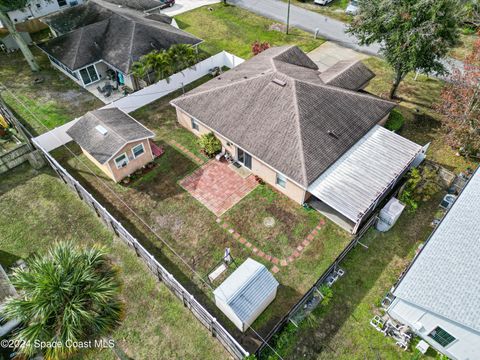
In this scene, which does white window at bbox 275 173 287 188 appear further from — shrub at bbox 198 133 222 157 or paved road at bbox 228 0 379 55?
paved road at bbox 228 0 379 55

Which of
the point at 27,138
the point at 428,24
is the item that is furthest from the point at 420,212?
the point at 27,138

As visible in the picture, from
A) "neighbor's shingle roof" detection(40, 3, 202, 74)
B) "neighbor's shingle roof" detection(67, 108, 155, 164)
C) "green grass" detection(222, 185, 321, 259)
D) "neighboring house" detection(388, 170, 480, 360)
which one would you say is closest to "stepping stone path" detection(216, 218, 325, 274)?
"green grass" detection(222, 185, 321, 259)

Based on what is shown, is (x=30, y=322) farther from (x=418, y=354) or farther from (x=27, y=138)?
(x=418, y=354)

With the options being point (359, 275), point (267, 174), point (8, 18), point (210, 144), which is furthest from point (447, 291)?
point (8, 18)

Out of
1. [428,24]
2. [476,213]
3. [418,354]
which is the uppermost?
[428,24]

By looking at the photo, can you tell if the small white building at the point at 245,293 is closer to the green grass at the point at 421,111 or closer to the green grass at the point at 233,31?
the green grass at the point at 421,111
